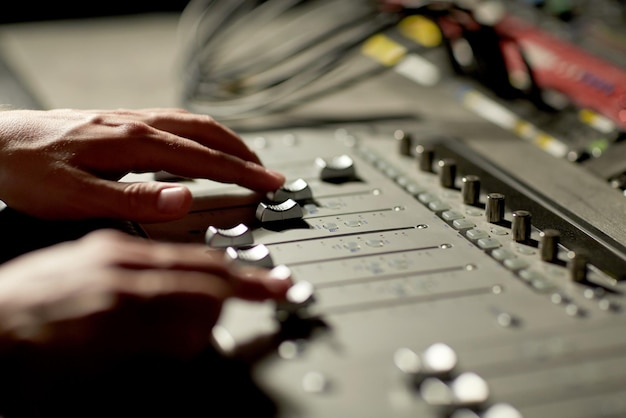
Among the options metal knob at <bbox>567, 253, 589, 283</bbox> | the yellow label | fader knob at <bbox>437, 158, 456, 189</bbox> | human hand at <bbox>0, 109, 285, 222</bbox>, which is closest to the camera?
metal knob at <bbox>567, 253, 589, 283</bbox>

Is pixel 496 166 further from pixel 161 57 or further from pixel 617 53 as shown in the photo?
pixel 161 57

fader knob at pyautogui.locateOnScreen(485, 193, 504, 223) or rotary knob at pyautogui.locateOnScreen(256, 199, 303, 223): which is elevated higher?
fader knob at pyautogui.locateOnScreen(485, 193, 504, 223)

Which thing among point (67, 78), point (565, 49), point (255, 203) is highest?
point (565, 49)

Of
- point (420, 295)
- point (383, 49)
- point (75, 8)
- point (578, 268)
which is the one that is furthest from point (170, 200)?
point (75, 8)

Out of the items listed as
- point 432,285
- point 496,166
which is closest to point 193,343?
point 432,285

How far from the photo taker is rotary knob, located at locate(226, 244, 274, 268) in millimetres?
672

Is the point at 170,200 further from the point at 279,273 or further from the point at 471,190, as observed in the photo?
the point at 471,190

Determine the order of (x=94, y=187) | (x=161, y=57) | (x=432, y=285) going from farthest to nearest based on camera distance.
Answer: (x=161, y=57)
(x=94, y=187)
(x=432, y=285)

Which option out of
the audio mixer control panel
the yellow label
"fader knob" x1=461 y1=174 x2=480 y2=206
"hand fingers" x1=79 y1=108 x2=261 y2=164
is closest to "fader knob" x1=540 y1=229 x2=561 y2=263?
the audio mixer control panel

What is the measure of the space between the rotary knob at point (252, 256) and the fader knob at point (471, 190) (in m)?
0.23

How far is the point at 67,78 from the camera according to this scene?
1.48m

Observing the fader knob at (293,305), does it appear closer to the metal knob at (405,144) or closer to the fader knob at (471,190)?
the fader knob at (471,190)

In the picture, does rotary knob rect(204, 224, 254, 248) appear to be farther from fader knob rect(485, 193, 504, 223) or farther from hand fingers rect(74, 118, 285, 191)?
fader knob rect(485, 193, 504, 223)

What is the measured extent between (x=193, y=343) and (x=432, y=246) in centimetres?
26
